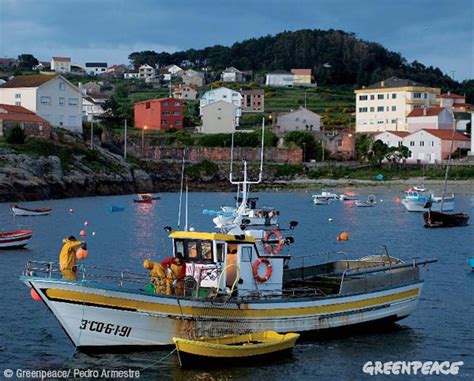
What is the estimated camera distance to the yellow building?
154m

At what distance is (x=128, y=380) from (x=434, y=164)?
4480 inches

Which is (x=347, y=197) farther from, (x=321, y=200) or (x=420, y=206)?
(x=420, y=206)

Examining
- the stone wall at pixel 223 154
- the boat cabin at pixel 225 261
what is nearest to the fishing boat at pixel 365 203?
the stone wall at pixel 223 154

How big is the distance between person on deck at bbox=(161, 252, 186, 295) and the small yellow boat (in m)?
1.69

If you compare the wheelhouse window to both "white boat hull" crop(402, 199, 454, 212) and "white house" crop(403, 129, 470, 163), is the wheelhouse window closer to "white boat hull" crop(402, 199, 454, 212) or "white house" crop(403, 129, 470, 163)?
"white boat hull" crop(402, 199, 454, 212)

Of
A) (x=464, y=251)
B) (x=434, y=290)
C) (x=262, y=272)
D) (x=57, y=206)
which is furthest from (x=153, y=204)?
(x=262, y=272)

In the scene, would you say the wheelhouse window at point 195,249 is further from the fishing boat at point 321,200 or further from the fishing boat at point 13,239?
the fishing boat at point 321,200

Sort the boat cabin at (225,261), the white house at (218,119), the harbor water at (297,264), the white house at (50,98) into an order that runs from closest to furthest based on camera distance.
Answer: the harbor water at (297,264) → the boat cabin at (225,261) → the white house at (50,98) → the white house at (218,119)

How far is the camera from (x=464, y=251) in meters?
55.8

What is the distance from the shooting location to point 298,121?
14975cm

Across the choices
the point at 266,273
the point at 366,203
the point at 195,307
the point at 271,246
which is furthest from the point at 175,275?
the point at 366,203

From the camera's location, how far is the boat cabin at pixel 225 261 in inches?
1072

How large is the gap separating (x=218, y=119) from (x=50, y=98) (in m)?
36.6

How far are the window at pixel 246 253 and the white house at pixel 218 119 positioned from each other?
122 metres
